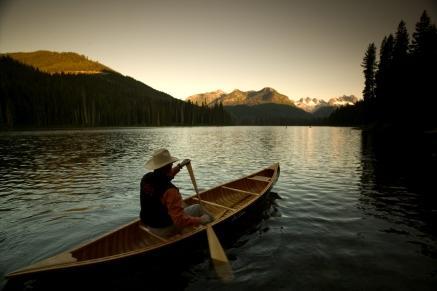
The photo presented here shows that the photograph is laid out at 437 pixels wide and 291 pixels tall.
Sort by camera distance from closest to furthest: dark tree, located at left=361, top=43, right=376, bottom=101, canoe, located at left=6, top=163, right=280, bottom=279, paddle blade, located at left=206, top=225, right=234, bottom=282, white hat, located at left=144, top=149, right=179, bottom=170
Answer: canoe, located at left=6, top=163, right=280, bottom=279
white hat, located at left=144, top=149, right=179, bottom=170
paddle blade, located at left=206, top=225, right=234, bottom=282
dark tree, located at left=361, top=43, right=376, bottom=101

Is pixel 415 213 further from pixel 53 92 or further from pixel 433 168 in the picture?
pixel 53 92

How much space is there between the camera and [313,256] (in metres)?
8.69

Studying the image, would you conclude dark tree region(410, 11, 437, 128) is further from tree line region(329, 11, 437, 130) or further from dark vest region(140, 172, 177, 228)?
dark vest region(140, 172, 177, 228)

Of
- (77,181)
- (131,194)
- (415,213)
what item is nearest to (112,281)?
(131,194)

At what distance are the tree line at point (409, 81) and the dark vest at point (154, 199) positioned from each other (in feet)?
179

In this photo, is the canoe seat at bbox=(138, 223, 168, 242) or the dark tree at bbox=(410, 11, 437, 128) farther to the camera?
the dark tree at bbox=(410, 11, 437, 128)

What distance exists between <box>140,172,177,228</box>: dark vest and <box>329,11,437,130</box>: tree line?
54674mm

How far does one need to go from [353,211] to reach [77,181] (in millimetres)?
18481

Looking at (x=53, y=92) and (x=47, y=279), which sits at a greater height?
(x=53, y=92)

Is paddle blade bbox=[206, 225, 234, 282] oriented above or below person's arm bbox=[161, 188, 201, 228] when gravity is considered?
below

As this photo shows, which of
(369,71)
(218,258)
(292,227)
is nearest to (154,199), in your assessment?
(218,258)

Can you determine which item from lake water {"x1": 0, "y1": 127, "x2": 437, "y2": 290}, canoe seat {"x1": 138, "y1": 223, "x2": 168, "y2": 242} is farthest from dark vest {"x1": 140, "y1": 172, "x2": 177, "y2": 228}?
lake water {"x1": 0, "y1": 127, "x2": 437, "y2": 290}

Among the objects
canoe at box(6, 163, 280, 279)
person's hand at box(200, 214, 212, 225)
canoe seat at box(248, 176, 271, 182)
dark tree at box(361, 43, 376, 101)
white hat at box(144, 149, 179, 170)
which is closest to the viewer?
canoe at box(6, 163, 280, 279)

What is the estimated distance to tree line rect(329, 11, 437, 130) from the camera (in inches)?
1858
